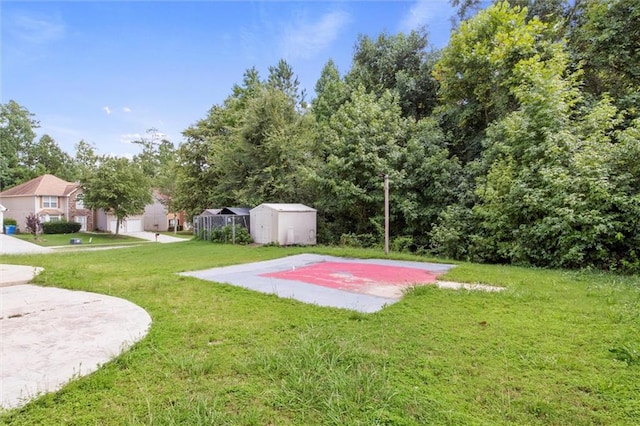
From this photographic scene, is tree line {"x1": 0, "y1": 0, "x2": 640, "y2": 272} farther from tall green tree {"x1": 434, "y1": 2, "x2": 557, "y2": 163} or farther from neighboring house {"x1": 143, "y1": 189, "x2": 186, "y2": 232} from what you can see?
neighboring house {"x1": 143, "y1": 189, "x2": 186, "y2": 232}

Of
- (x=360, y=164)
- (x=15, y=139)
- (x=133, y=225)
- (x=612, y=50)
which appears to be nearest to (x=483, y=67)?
(x=612, y=50)

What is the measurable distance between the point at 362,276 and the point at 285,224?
20.8 feet

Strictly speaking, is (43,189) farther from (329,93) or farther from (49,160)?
A: (329,93)

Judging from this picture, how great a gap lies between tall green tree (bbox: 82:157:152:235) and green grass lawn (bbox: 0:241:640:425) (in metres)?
20.9

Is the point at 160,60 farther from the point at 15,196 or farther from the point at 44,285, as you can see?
the point at 15,196

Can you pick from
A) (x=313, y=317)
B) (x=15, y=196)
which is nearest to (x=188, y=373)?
(x=313, y=317)

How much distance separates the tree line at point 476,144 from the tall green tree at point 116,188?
493 centimetres

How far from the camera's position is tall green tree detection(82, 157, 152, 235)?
832 inches

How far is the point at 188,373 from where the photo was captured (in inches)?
91.1

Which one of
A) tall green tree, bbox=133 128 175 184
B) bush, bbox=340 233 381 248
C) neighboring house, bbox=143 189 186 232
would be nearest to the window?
Result: neighboring house, bbox=143 189 186 232

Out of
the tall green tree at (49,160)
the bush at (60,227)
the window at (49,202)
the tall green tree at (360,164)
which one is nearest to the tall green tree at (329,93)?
the tall green tree at (360,164)

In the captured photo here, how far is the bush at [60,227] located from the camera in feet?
77.5

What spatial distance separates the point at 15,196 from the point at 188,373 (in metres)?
32.3

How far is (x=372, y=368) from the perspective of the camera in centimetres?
233
